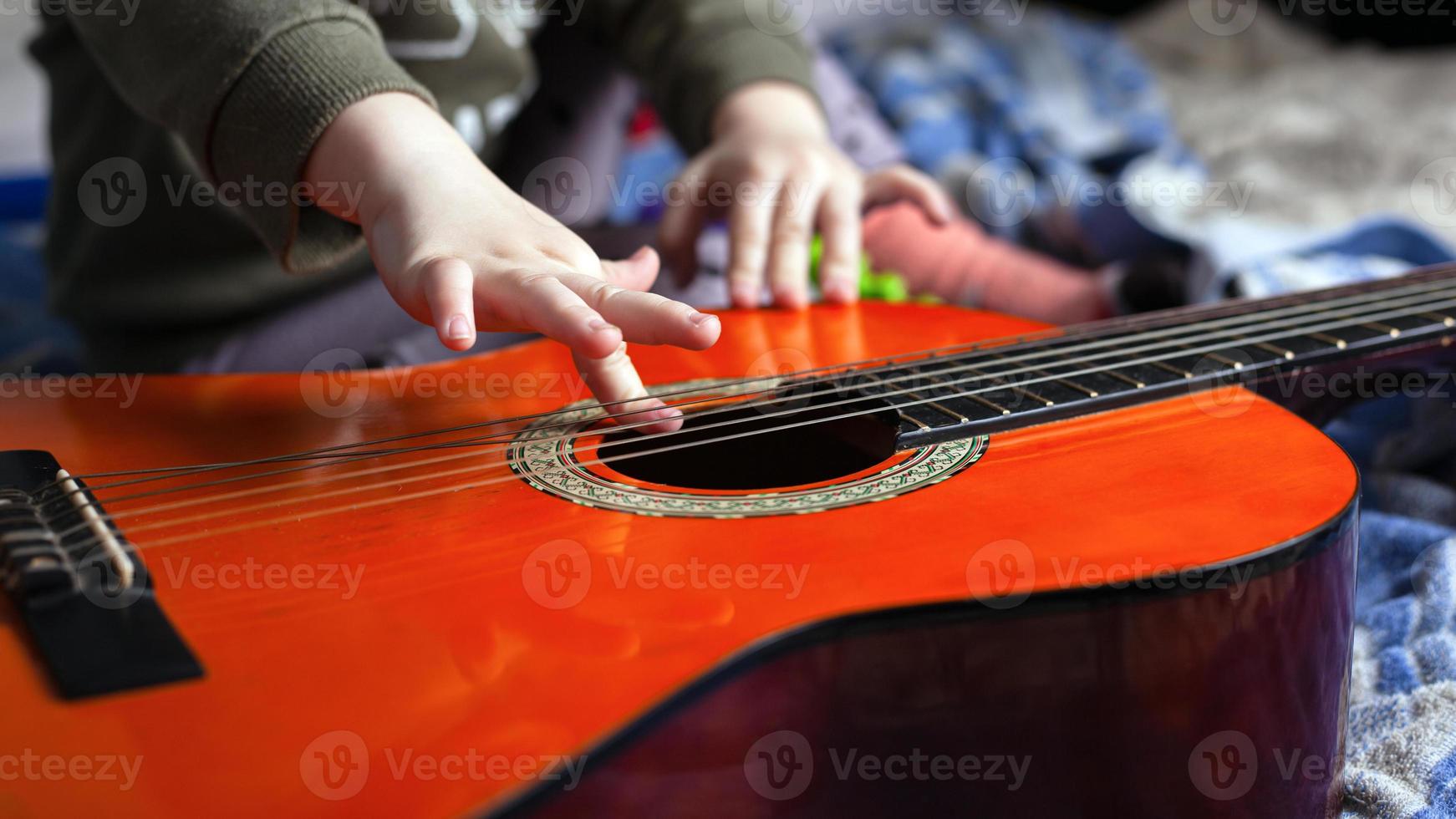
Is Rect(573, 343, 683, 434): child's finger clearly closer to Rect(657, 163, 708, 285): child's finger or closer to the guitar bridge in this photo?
the guitar bridge

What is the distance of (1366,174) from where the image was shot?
170 cm

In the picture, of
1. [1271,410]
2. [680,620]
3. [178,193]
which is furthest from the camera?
[178,193]

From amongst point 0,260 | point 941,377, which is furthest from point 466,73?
point 0,260

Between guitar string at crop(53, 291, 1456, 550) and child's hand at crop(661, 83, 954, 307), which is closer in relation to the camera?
guitar string at crop(53, 291, 1456, 550)

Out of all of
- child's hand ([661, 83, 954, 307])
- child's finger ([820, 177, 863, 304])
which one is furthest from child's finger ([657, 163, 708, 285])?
child's finger ([820, 177, 863, 304])

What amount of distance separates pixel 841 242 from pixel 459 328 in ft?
1.43

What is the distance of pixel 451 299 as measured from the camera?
51 cm

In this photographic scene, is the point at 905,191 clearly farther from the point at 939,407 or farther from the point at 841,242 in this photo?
the point at 939,407

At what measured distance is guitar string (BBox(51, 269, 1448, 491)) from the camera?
53 centimetres

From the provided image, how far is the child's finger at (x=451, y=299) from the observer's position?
0.50 m

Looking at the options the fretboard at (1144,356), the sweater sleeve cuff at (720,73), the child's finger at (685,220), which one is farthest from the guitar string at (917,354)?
the sweater sleeve cuff at (720,73)

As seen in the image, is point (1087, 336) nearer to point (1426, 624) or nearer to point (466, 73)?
point (1426, 624)

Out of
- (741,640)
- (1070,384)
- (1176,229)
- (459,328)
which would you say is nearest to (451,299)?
(459,328)

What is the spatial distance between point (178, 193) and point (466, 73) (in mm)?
289
